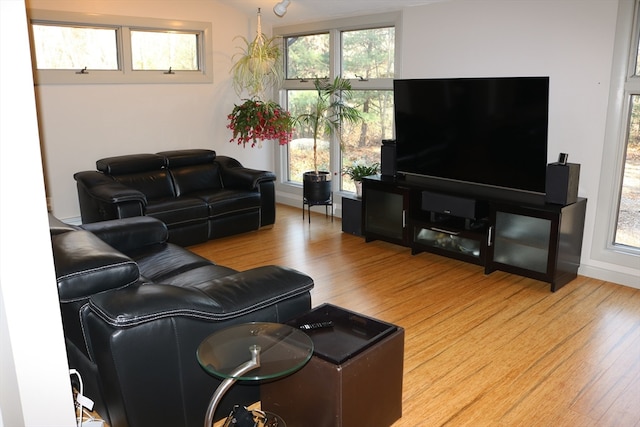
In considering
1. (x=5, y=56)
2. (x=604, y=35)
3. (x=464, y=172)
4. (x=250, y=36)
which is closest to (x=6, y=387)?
(x=5, y=56)

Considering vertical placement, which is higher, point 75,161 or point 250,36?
point 250,36

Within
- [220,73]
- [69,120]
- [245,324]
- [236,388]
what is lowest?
[236,388]

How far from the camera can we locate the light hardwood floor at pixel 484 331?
110 inches

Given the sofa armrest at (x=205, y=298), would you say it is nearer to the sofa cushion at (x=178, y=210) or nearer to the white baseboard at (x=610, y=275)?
the sofa cushion at (x=178, y=210)

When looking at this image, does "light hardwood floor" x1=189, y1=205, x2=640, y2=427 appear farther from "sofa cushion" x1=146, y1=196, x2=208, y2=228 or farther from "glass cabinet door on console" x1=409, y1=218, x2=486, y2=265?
"sofa cushion" x1=146, y1=196, x2=208, y2=228

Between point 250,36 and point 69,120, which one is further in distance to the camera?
point 250,36

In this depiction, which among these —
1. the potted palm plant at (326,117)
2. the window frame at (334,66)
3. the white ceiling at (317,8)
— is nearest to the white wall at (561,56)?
the white ceiling at (317,8)

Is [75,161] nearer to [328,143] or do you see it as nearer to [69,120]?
[69,120]

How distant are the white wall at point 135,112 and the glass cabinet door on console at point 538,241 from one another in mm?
3695

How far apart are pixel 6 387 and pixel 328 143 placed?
5285 mm

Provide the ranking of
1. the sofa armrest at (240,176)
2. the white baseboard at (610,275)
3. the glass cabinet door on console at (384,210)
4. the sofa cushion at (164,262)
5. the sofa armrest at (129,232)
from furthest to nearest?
the sofa armrest at (240,176)
the glass cabinet door on console at (384,210)
the white baseboard at (610,275)
the sofa armrest at (129,232)
the sofa cushion at (164,262)

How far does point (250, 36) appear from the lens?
22.4ft

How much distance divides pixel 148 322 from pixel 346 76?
474cm

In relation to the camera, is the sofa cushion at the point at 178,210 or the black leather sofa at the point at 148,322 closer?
the black leather sofa at the point at 148,322
